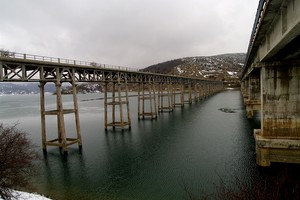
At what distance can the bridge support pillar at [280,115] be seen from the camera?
1583cm

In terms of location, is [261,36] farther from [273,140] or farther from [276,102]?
[273,140]

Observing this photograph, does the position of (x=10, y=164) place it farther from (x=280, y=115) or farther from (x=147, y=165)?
(x=280, y=115)

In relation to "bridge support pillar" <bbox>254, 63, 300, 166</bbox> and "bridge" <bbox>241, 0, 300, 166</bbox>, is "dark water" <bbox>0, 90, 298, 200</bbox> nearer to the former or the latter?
"bridge support pillar" <bbox>254, 63, 300, 166</bbox>

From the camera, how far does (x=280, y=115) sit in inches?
655

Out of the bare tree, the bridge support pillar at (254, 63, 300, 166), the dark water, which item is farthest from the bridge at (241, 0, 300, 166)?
the bare tree

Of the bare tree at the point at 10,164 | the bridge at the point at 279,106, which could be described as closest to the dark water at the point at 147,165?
the bridge at the point at 279,106

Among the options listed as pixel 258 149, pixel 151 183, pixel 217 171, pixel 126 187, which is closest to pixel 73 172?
pixel 126 187

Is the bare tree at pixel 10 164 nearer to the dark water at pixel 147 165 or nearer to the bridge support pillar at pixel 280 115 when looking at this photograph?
the dark water at pixel 147 165

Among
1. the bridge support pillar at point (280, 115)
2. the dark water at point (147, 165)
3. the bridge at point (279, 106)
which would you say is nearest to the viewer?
the dark water at point (147, 165)

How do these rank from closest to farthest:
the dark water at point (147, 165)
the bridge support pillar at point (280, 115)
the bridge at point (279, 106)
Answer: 1. the dark water at point (147, 165)
2. the bridge at point (279, 106)
3. the bridge support pillar at point (280, 115)

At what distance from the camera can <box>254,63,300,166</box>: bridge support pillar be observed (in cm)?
1583

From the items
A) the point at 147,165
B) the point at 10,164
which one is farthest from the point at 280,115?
the point at 10,164

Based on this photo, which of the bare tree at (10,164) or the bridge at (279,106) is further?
the bridge at (279,106)

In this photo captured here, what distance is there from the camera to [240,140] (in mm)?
26984
